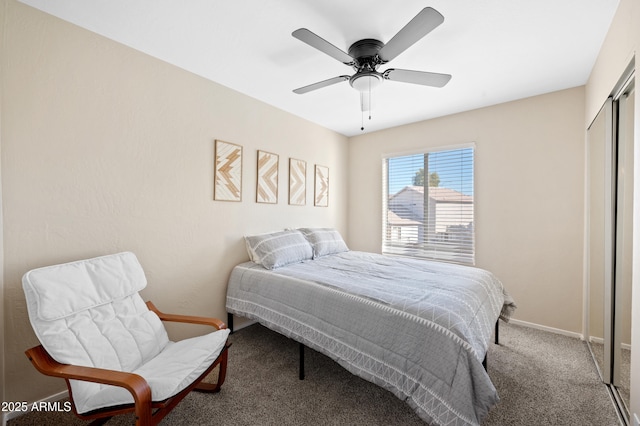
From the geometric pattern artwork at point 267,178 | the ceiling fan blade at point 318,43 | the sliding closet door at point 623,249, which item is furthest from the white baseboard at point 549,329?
the ceiling fan blade at point 318,43

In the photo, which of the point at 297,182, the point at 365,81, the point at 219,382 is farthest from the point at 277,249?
the point at 365,81

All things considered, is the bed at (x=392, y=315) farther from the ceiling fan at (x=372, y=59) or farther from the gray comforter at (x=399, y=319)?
the ceiling fan at (x=372, y=59)

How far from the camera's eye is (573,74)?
100 inches

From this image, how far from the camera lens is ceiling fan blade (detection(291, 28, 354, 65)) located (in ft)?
5.21

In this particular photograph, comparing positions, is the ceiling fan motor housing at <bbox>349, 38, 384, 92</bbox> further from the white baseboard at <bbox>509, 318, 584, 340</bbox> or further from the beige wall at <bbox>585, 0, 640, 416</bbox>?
the white baseboard at <bbox>509, 318, 584, 340</bbox>

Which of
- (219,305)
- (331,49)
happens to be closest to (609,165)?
(331,49)

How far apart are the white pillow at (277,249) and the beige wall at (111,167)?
8.1 inches

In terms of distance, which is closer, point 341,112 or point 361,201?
point 341,112

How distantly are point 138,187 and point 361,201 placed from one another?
126 inches

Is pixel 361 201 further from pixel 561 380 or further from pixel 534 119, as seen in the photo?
pixel 561 380

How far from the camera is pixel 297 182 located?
3.69 metres

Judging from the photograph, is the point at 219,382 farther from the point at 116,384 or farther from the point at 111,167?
the point at 111,167

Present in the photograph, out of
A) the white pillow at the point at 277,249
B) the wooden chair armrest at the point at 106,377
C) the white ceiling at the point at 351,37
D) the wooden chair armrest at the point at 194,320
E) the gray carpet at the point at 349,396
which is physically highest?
the white ceiling at the point at 351,37

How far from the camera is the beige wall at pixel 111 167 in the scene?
1.69m
